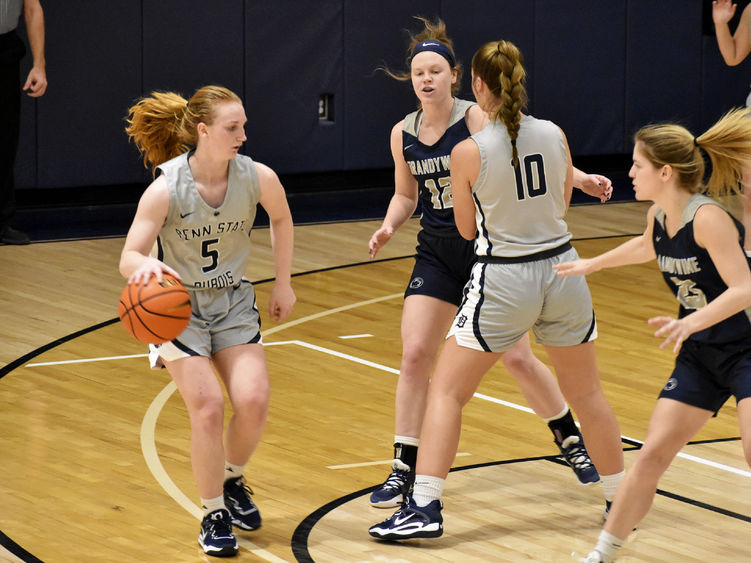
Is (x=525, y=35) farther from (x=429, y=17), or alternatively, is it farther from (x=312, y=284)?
(x=312, y=284)

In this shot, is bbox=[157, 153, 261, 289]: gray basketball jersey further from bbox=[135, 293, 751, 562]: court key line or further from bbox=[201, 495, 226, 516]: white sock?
bbox=[135, 293, 751, 562]: court key line

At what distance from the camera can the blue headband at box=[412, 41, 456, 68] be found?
4906mm

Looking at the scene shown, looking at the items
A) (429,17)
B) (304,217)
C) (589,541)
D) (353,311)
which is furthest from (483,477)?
(429,17)

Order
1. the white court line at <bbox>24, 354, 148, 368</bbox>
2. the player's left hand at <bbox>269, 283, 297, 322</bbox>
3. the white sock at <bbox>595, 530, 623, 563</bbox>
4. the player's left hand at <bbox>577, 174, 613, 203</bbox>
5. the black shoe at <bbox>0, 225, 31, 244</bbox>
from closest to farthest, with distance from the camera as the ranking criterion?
the white sock at <bbox>595, 530, 623, 563</bbox>
the player's left hand at <bbox>269, 283, 297, 322</bbox>
the player's left hand at <bbox>577, 174, 613, 203</bbox>
the white court line at <bbox>24, 354, 148, 368</bbox>
the black shoe at <bbox>0, 225, 31, 244</bbox>

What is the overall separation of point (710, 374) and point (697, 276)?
0.30 meters

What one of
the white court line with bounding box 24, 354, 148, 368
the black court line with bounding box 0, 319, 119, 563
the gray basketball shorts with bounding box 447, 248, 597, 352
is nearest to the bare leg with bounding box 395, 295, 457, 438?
the gray basketball shorts with bounding box 447, 248, 597, 352

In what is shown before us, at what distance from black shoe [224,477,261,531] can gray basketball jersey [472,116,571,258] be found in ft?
3.93

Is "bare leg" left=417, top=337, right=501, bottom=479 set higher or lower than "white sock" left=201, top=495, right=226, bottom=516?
higher

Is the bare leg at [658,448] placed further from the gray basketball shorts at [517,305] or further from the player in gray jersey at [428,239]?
the player in gray jersey at [428,239]

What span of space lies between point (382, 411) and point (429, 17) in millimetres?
6715

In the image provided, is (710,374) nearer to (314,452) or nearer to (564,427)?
(564,427)

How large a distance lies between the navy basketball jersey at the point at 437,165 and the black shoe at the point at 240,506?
118 cm

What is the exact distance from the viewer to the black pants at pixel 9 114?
923cm

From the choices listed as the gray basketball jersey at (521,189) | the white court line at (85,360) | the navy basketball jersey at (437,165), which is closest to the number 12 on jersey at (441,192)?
Answer: the navy basketball jersey at (437,165)
